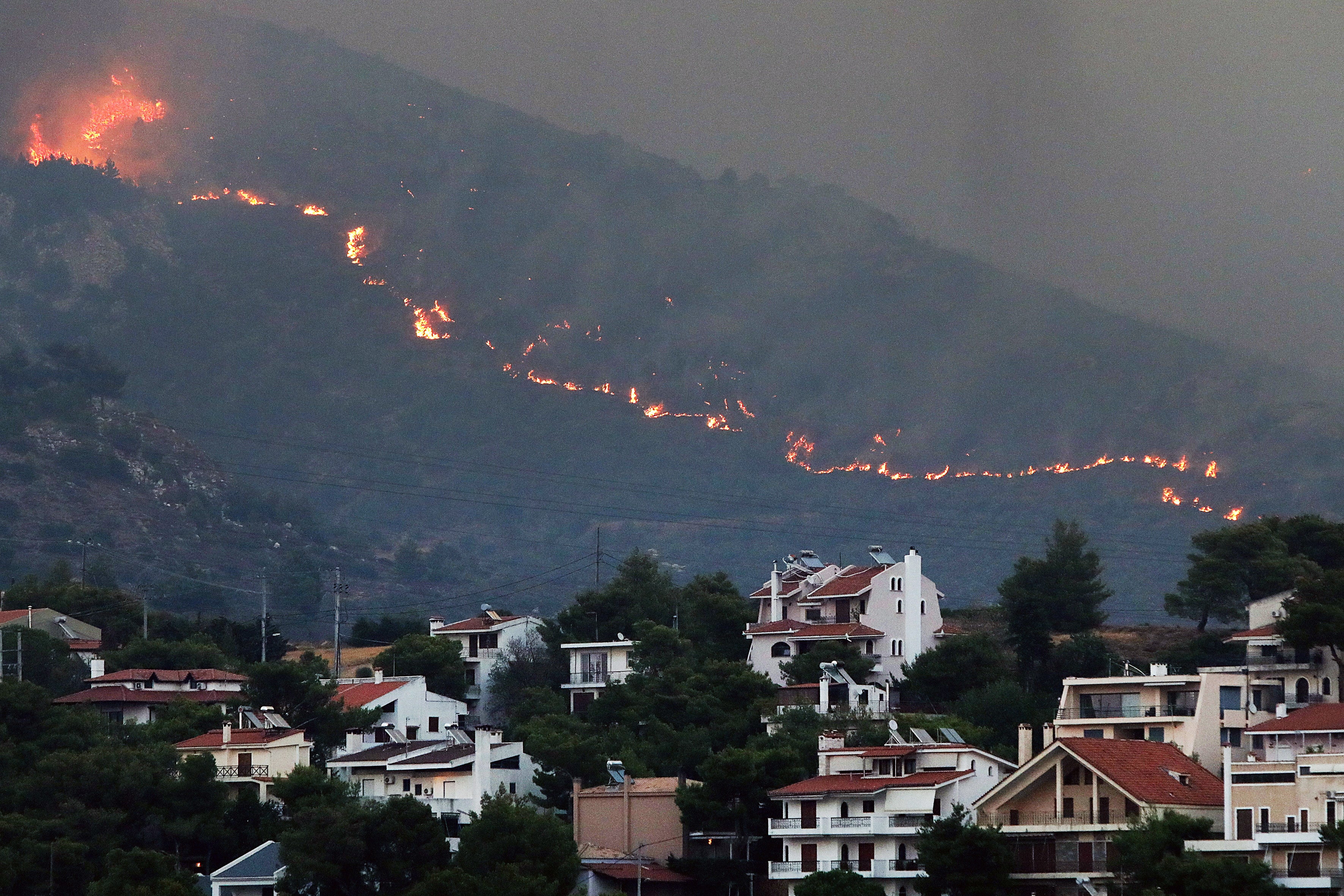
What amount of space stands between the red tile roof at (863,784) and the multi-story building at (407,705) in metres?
23.7

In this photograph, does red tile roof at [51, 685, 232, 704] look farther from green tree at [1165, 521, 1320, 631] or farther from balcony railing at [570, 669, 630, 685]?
green tree at [1165, 521, 1320, 631]

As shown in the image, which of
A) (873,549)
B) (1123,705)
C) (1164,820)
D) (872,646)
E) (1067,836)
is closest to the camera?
(1164,820)

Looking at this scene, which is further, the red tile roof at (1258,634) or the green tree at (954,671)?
the green tree at (954,671)

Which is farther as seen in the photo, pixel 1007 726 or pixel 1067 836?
pixel 1007 726

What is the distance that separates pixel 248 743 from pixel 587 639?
28.1 m

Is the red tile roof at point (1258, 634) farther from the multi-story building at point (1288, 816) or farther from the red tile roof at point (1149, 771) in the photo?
the multi-story building at point (1288, 816)

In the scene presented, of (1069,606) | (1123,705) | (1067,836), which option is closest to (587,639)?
(1069,606)

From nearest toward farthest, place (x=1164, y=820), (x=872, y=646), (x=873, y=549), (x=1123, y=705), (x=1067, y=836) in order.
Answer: (x=1164, y=820)
(x=1067, y=836)
(x=1123, y=705)
(x=872, y=646)
(x=873, y=549)

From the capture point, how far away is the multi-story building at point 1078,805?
73.7 m

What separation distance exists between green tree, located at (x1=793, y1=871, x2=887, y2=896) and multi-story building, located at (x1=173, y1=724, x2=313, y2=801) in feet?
82.3

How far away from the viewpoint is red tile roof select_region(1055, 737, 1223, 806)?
73.9 m

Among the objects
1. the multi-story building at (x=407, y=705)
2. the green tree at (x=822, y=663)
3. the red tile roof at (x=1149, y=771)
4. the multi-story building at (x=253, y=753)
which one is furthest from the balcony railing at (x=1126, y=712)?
the multi-story building at (x=253, y=753)

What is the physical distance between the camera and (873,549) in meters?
115

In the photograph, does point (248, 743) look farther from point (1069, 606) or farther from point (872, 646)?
point (1069, 606)
